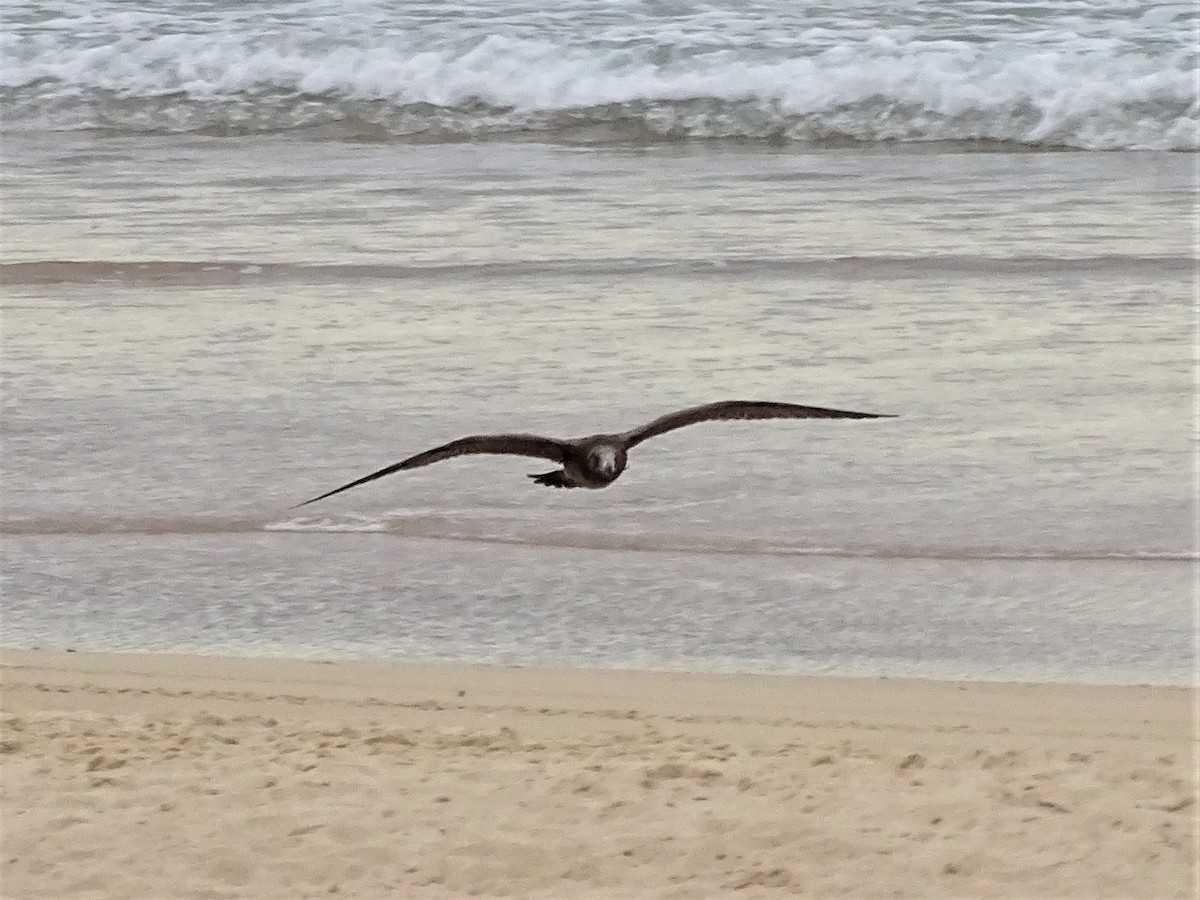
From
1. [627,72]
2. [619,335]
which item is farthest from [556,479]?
[627,72]

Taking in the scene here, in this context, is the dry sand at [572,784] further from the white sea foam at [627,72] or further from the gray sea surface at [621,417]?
the white sea foam at [627,72]

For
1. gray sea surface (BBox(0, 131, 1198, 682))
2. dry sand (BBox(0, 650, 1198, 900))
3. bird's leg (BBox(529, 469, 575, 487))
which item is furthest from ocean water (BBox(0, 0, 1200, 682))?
bird's leg (BBox(529, 469, 575, 487))

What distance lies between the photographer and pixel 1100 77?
409 inches

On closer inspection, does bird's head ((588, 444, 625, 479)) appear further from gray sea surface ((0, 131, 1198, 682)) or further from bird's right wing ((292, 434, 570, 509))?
gray sea surface ((0, 131, 1198, 682))

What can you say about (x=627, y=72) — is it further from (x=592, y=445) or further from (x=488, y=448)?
(x=488, y=448)

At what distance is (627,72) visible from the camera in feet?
36.5

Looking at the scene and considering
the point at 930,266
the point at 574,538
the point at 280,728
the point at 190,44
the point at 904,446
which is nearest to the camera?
the point at 280,728

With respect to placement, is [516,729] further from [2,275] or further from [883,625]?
[2,275]

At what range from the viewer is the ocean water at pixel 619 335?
4.57m

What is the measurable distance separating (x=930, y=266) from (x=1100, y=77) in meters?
3.48

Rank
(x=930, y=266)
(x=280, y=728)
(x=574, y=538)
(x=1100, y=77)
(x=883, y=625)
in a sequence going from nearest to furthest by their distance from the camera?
(x=280, y=728)
(x=883, y=625)
(x=574, y=538)
(x=930, y=266)
(x=1100, y=77)

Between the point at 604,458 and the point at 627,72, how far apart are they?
24.4 ft

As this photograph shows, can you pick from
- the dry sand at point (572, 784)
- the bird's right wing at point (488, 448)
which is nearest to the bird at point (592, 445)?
the bird's right wing at point (488, 448)

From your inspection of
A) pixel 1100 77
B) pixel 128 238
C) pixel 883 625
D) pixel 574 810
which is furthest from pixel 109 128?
pixel 574 810
